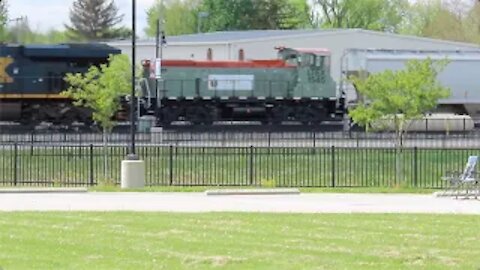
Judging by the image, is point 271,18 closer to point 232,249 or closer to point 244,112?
point 244,112

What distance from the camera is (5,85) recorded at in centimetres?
5200

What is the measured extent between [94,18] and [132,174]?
60.5 metres

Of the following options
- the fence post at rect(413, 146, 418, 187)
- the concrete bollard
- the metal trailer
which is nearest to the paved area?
the concrete bollard

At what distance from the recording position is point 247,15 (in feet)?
343

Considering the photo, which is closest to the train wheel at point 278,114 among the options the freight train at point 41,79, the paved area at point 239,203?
the freight train at point 41,79

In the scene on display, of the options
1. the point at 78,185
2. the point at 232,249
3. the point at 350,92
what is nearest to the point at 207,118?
the point at 350,92

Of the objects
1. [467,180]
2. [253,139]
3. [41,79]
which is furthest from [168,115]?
[467,180]

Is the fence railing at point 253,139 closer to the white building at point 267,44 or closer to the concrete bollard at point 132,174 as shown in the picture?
the concrete bollard at point 132,174

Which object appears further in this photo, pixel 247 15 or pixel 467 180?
pixel 247 15

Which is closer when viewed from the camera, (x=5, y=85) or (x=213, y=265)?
(x=213, y=265)

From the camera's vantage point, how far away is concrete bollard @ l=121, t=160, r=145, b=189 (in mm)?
28469

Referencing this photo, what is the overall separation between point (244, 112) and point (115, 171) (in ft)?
68.6

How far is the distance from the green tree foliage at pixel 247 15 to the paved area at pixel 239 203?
76306 millimetres

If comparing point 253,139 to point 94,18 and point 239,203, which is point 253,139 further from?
point 94,18
